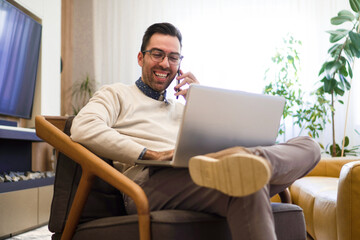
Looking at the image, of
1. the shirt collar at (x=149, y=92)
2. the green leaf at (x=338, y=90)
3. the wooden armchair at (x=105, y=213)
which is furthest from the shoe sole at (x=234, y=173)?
the green leaf at (x=338, y=90)

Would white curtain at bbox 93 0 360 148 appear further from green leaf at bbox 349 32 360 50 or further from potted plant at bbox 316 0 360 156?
green leaf at bbox 349 32 360 50

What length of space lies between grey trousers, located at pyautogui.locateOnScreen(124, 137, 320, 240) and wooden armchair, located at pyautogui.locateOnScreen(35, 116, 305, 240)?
2.5 inches

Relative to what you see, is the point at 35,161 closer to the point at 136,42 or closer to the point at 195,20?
the point at 136,42

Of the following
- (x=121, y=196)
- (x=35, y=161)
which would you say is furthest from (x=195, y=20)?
(x=121, y=196)

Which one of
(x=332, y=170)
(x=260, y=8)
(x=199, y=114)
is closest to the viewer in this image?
(x=199, y=114)

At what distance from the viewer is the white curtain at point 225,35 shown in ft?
15.3

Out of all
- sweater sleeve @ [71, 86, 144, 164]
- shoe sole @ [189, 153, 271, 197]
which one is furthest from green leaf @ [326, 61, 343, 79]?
shoe sole @ [189, 153, 271, 197]

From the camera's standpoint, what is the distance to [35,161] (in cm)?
380

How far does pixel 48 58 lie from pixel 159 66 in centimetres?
231

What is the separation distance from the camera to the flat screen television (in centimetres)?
308

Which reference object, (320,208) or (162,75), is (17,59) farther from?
(320,208)

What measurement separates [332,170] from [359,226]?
181 centimetres

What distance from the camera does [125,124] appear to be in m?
1.68

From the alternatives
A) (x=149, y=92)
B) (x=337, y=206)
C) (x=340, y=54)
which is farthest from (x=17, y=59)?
(x=340, y=54)
